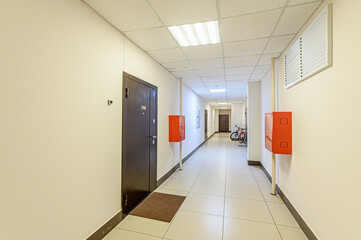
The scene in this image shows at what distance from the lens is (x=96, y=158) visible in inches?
75.0

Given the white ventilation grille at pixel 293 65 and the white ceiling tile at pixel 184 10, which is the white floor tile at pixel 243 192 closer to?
the white ventilation grille at pixel 293 65

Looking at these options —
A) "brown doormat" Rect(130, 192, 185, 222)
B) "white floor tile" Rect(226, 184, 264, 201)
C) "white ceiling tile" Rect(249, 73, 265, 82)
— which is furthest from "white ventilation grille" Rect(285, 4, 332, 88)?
"brown doormat" Rect(130, 192, 185, 222)

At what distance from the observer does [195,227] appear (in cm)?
214

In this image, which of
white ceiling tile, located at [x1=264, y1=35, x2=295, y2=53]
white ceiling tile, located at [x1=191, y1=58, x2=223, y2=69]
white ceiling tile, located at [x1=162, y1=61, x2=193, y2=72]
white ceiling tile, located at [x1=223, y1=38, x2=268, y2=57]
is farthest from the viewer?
white ceiling tile, located at [x1=162, y1=61, x2=193, y2=72]

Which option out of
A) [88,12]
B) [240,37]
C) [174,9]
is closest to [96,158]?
[88,12]

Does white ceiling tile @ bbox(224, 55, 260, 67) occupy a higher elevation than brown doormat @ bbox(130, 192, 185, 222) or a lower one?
higher

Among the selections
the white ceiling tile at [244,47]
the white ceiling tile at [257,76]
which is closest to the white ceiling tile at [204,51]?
the white ceiling tile at [244,47]

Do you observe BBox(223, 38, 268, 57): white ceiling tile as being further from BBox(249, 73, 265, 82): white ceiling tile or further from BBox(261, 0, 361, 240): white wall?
BBox(249, 73, 265, 82): white ceiling tile

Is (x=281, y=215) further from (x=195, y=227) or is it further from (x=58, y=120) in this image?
(x=58, y=120)

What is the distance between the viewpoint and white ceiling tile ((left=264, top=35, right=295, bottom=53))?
2.40 meters

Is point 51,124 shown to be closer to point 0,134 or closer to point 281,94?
point 0,134

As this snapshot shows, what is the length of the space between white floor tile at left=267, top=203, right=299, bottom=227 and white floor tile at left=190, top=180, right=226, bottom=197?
86 cm

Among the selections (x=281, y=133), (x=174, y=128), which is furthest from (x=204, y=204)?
(x=174, y=128)

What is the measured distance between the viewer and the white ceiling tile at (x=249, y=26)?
1896mm
